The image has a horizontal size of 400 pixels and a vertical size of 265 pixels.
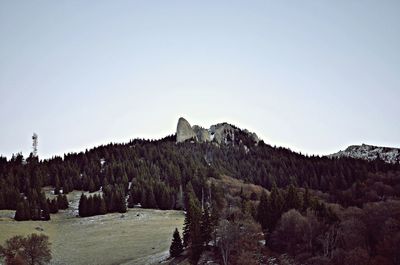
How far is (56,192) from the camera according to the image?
14062 centimetres

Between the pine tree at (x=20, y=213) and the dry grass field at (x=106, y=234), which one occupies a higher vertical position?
the pine tree at (x=20, y=213)

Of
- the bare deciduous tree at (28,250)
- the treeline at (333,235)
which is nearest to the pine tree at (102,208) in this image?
the bare deciduous tree at (28,250)

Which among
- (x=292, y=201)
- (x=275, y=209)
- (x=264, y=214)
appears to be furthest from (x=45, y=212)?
(x=292, y=201)

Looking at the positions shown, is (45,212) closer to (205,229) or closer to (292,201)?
(205,229)

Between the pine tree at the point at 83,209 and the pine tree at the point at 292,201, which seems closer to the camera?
the pine tree at the point at 292,201

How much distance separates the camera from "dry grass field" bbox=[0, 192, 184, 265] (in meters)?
73.6

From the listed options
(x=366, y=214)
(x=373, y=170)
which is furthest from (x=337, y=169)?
(x=366, y=214)

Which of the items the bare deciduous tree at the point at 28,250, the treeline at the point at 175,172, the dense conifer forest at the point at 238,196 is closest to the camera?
the dense conifer forest at the point at 238,196

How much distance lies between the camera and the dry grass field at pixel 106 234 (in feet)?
241

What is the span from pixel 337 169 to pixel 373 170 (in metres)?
12.5

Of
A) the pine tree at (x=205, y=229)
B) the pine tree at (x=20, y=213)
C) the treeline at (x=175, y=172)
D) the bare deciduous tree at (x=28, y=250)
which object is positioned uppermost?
the treeline at (x=175, y=172)

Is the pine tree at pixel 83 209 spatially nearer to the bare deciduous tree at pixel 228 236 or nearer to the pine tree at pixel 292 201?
the pine tree at pixel 292 201

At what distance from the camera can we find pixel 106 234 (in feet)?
299

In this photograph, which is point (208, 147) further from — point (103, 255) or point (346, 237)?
point (346, 237)
